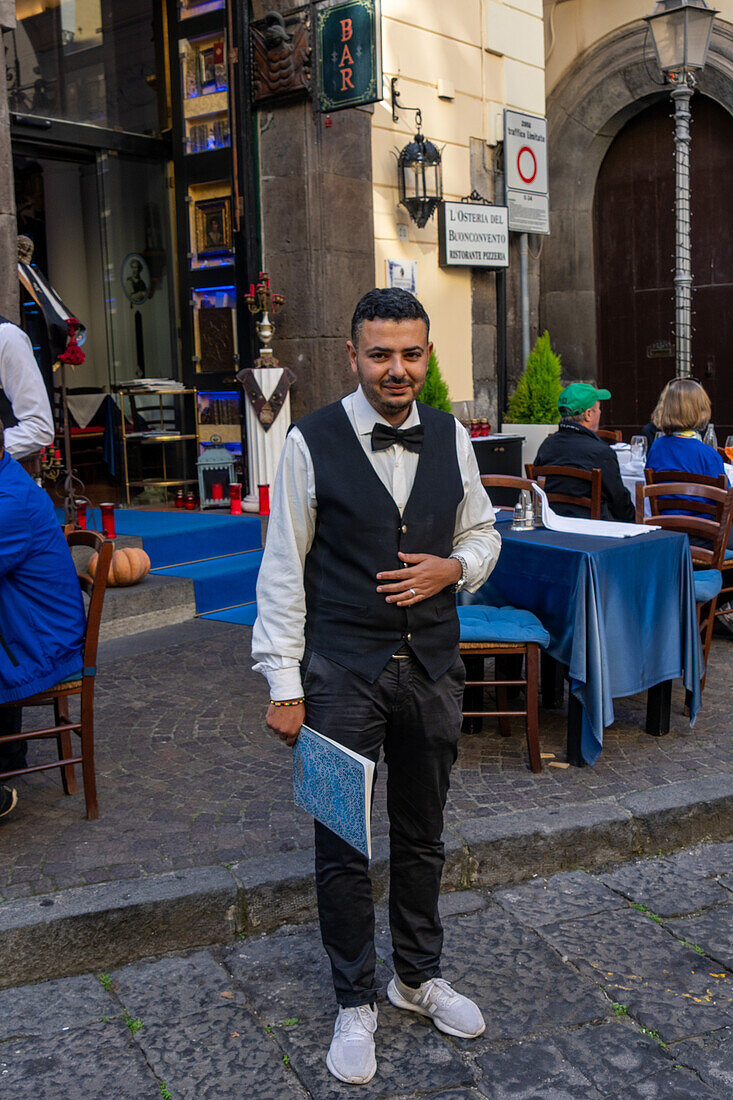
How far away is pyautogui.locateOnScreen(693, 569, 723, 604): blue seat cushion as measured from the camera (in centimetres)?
548

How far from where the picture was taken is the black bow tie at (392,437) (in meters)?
2.69

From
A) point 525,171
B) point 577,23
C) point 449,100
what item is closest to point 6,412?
point 449,100

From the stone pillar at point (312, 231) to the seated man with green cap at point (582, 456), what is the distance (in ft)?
10.4

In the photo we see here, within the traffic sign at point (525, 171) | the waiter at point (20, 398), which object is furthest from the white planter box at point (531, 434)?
the waiter at point (20, 398)

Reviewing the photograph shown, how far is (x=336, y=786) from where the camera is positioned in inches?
104

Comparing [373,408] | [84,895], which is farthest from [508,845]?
[373,408]

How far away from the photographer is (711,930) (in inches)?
138

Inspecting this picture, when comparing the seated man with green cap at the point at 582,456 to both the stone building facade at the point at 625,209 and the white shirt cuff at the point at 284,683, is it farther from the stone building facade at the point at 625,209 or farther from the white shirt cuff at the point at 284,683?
the stone building facade at the point at 625,209

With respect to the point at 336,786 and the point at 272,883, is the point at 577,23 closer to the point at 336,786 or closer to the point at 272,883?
the point at 272,883

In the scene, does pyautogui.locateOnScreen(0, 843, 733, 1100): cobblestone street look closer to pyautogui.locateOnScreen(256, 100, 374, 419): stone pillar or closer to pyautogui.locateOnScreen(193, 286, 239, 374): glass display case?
pyautogui.locateOnScreen(256, 100, 374, 419): stone pillar

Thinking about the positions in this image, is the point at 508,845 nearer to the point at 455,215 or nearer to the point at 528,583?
the point at 528,583

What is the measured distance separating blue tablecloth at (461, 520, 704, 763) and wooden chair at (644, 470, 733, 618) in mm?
1096

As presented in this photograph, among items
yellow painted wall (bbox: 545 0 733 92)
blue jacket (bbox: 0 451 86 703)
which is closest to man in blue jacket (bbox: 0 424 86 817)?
blue jacket (bbox: 0 451 86 703)

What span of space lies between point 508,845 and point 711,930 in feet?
2.34
